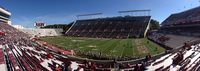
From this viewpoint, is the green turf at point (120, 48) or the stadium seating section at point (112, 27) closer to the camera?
the green turf at point (120, 48)

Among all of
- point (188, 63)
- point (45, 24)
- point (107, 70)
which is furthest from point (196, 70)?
point (45, 24)

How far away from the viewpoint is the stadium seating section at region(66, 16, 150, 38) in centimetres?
9912

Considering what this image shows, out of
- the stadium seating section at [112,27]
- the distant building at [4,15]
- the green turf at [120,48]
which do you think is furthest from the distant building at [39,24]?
the green turf at [120,48]

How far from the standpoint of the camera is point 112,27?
363 feet

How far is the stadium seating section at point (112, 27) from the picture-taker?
99.1 meters

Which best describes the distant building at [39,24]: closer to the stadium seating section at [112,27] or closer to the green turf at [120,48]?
the stadium seating section at [112,27]

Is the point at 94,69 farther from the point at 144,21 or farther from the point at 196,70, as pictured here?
the point at 144,21

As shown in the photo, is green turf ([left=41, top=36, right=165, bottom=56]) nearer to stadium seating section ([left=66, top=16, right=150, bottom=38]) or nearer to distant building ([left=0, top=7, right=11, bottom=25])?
stadium seating section ([left=66, top=16, right=150, bottom=38])

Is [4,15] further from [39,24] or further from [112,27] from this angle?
[112,27]

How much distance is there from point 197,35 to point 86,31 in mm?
64045

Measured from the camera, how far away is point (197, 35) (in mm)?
52938

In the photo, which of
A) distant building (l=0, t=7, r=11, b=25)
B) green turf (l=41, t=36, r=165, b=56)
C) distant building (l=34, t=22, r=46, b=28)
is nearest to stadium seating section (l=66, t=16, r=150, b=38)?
distant building (l=0, t=7, r=11, b=25)

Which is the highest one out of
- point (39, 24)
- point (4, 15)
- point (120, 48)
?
point (4, 15)

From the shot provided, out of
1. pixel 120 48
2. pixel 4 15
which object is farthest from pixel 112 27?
pixel 120 48
